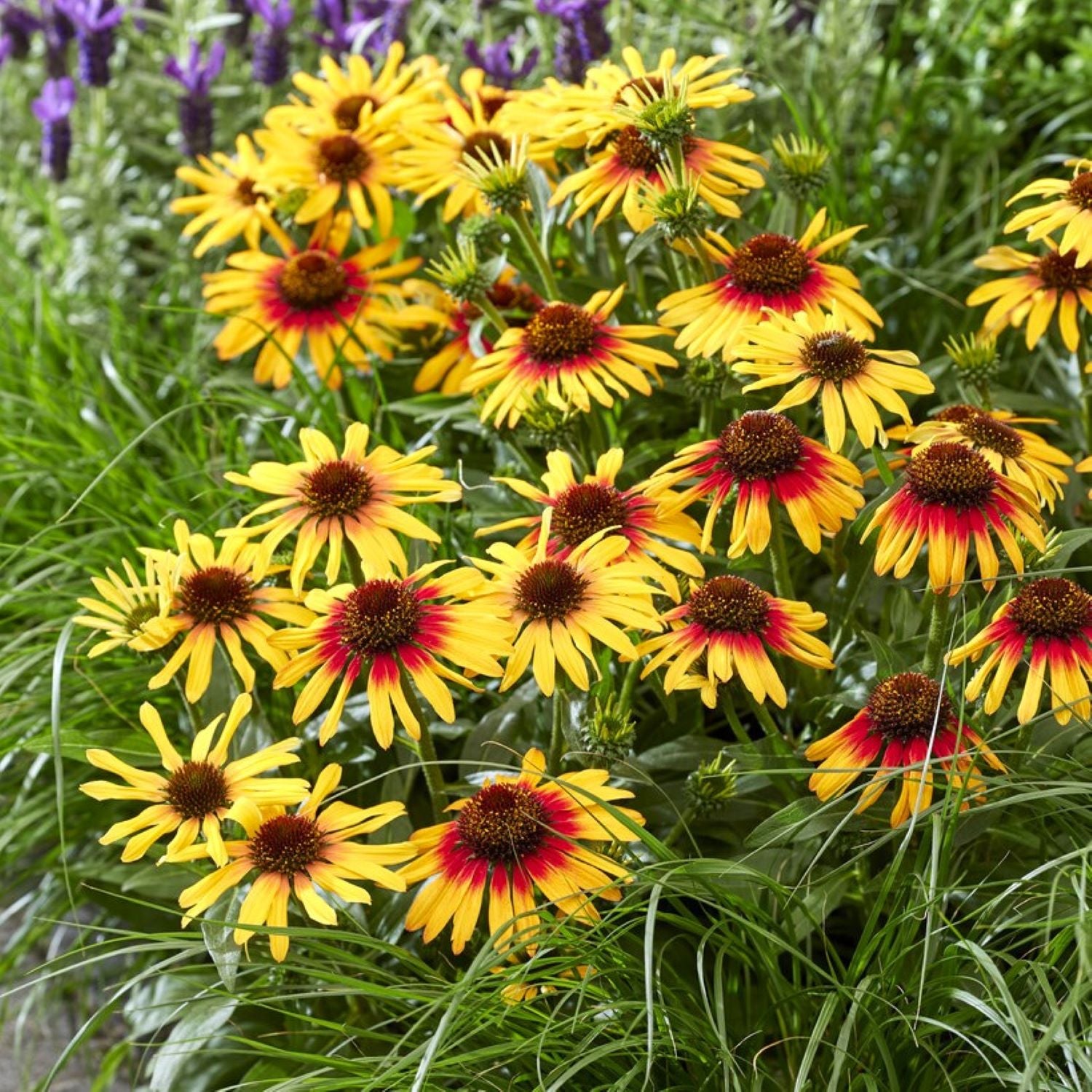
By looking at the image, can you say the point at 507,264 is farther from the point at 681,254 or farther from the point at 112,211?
the point at 112,211

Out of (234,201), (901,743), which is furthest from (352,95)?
(901,743)

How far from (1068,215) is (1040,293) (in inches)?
6.3

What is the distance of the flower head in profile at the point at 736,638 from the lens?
48.5 inches

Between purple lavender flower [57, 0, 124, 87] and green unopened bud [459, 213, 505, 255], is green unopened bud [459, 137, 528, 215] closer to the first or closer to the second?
green unopened bud [459, 213, 505, 255]

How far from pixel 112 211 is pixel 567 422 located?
171 centimetres

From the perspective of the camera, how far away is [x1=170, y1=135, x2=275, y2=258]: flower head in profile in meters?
2.01

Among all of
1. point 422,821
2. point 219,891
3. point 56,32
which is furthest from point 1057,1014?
point 56,32

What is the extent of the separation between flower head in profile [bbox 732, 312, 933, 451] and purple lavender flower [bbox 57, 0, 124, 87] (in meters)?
1.83

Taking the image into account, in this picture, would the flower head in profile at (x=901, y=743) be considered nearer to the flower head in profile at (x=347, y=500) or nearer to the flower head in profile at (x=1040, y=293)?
the flower head in profile at (x=347, y=500)

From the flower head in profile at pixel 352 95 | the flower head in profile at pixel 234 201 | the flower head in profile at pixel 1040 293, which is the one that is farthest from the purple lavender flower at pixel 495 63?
the flower head in profile at pixel 1040 293

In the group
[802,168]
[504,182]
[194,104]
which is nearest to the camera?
[504,182]

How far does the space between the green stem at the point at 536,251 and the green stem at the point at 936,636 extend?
0.60 meters

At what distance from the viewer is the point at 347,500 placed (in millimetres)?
1357

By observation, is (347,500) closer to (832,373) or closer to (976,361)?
(832,373)
